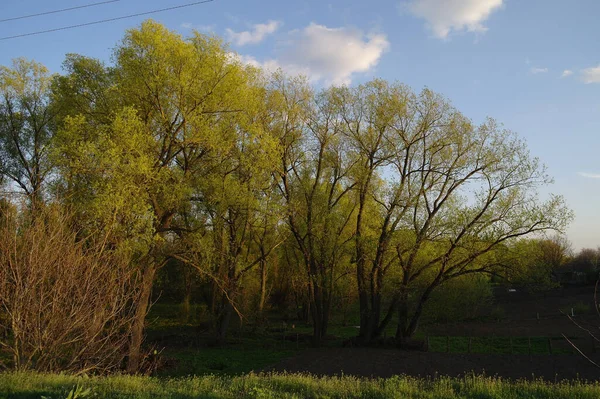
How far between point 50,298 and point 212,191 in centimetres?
1035

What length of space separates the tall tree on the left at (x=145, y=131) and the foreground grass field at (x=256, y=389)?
7069 millimetres

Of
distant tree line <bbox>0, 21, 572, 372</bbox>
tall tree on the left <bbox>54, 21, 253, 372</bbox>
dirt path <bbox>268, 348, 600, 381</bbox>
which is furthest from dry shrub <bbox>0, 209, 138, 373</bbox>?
dirt path <bbox>268, 348, 600, 381</bbox>

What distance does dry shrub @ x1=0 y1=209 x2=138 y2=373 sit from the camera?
382 inches

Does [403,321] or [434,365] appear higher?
[403,321]

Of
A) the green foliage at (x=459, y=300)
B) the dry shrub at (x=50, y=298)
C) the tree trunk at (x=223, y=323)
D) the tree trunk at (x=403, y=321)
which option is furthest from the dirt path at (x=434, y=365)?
the dry shrub at (x=50, y=298)

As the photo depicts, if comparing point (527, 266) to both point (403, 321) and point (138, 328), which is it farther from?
point (138, 328)

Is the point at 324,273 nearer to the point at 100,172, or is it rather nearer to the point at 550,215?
the point at 550,215

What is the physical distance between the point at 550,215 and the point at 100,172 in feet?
63.6

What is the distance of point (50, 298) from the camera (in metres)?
10.1

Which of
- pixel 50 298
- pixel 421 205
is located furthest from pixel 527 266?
pixel 50 298

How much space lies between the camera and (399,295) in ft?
78.3

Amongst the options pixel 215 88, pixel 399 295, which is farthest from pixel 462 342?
pixel 215 88

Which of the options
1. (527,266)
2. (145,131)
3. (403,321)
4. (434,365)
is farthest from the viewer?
(403,321)

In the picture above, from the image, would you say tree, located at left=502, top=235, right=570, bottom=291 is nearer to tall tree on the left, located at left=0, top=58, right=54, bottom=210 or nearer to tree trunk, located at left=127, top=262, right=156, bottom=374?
tree trunk, located at left=127, top=262, right=156, bottom=374
